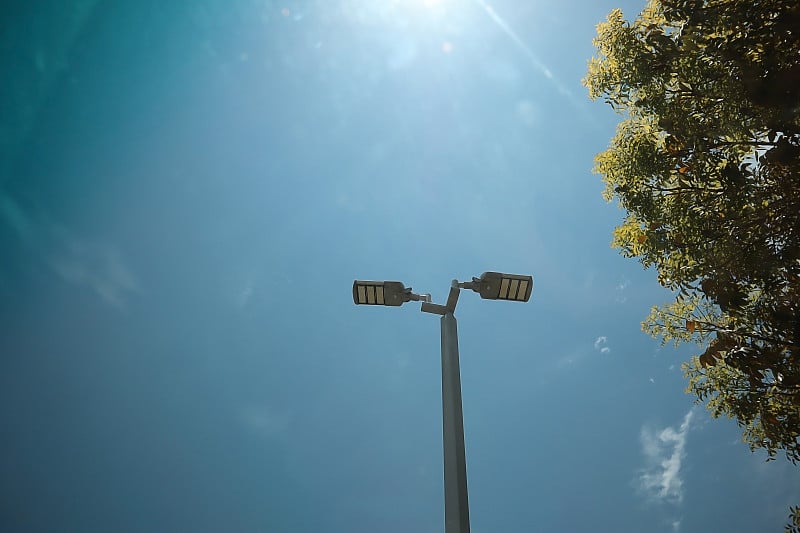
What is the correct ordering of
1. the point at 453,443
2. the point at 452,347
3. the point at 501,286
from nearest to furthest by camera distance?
the point at 453,443, the point at 452,347, the point at 501,286

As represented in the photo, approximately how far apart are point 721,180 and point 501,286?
299cm

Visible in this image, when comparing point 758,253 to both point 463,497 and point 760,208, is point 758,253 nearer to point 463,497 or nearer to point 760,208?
point 760,208

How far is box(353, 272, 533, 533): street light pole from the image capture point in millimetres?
3746

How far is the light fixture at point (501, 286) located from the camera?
5.16 metres

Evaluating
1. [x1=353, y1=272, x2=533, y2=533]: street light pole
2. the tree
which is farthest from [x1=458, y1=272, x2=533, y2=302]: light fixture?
the tree

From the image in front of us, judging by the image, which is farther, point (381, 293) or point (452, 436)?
point (381, 293)

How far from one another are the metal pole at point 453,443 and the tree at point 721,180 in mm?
2713

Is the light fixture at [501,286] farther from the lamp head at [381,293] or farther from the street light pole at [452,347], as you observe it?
the lamp head at [381,293]

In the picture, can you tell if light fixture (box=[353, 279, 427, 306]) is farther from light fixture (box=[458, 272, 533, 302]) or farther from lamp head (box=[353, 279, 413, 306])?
light fixture (box=[458, 272, 533, 302])

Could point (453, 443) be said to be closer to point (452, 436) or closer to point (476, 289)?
point (452, 436)

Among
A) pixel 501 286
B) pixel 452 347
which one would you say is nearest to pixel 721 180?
pixel 501 286

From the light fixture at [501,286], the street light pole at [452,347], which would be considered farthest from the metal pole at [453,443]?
the light fixture at [501,286]

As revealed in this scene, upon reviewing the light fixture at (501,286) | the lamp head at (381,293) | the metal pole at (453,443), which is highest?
the light fixture at (501,286)

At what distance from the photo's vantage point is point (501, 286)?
521 centimetres
